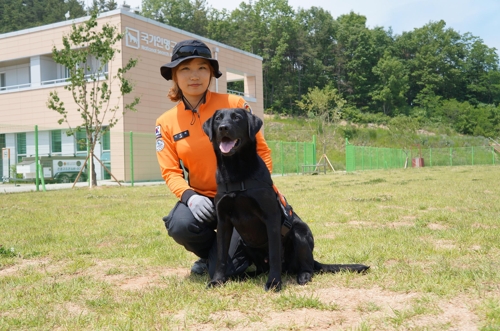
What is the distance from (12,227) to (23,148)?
17.8m

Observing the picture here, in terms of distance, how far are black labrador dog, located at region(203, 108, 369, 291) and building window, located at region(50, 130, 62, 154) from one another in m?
20.8

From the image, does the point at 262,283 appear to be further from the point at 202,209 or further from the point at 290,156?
the point at 290,156

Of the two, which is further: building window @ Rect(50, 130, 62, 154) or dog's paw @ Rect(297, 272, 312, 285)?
building window @ Rect(50, 130, 62, 154)

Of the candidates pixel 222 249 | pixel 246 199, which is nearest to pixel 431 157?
pixel 222 249

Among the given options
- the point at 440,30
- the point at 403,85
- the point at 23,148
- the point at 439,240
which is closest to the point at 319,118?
the point at 23,148

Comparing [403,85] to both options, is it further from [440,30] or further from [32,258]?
[32,258]

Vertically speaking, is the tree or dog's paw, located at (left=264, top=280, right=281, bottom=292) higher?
the tree

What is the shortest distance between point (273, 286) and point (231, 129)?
1.02 metres

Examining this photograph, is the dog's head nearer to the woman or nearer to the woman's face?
the woman

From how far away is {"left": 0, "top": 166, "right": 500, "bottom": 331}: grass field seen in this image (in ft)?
7.55

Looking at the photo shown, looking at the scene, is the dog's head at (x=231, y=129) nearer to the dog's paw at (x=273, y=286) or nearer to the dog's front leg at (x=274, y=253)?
the dog's front leg at (x=274, y=253)

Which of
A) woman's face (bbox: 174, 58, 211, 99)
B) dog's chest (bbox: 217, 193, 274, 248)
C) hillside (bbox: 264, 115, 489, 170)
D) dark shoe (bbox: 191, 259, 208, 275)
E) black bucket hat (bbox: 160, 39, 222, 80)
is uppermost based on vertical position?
hillside (bbox: 264, 115, 489, 170)

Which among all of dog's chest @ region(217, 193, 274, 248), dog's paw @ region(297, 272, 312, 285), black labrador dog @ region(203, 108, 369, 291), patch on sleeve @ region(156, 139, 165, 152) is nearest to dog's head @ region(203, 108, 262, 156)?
black labrador dog @ region(203, 108, 369, 291)

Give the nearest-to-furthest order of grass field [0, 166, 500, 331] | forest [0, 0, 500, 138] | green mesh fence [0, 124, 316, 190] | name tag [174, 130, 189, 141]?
grass field [0, 166, 500, 331] → name tag [174, 130, 189, 141] → green mesh fence [0, 124, 316, 190] → forest [0, 0, 500, 138]
